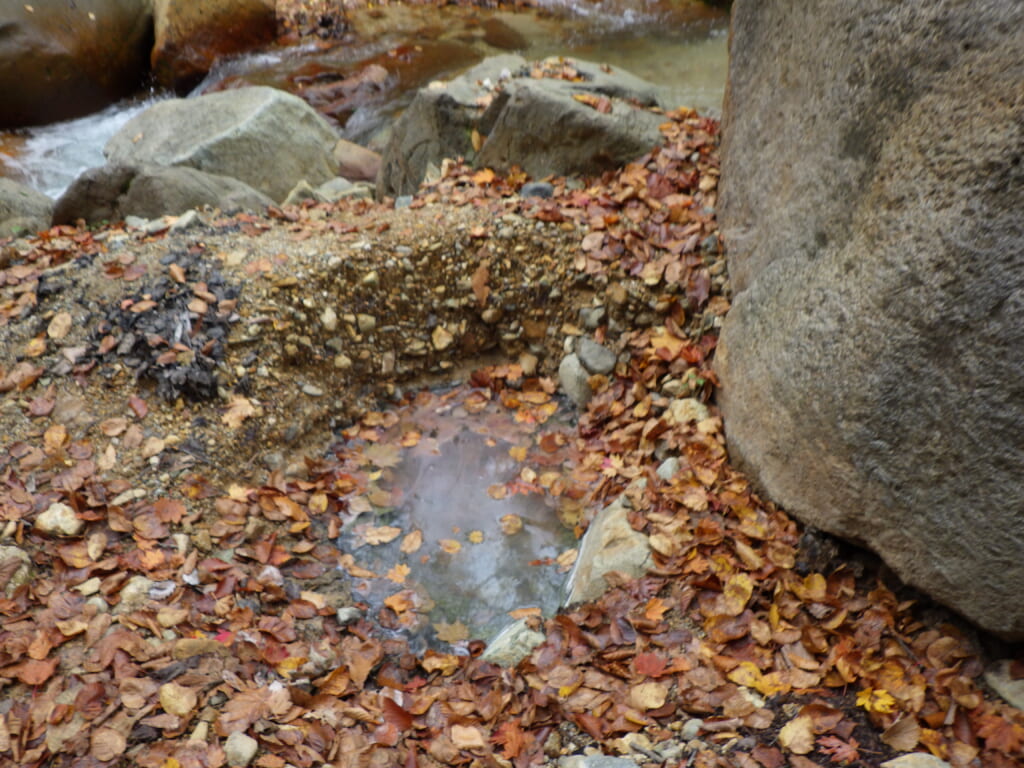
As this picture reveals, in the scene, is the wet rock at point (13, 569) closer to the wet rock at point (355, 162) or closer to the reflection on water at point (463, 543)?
the reflection on water at point (463, 543)

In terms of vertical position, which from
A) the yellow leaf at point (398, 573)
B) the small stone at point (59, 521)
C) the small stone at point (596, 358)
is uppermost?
the small stone at point (596, 358)

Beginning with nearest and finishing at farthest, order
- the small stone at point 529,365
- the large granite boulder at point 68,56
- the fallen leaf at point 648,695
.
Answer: the fallen leaf at point 648,695
the small stone at point 529,365
the large granite boulder at point 68,56

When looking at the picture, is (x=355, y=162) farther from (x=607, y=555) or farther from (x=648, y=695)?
(x=648, y=695)

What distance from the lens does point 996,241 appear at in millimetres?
1952

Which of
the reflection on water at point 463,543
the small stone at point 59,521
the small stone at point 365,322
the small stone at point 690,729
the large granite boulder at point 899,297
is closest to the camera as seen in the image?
the large granite boulder at point 899,297

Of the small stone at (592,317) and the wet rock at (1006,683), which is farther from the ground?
the small stone at (592,317)

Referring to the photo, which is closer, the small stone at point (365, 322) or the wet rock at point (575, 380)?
the wet rock at point (575, 380)

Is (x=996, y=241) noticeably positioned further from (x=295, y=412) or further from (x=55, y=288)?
(x=55, y=288)

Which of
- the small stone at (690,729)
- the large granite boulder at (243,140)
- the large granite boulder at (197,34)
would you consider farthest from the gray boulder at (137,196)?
the large granite boulder at (197,34)

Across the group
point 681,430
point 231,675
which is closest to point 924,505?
point 681,430

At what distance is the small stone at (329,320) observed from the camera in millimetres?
4035

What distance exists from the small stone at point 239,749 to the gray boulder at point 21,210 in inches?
177

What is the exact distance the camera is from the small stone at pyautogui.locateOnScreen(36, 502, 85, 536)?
2.90 meters

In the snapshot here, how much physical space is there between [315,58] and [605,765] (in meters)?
9.92
